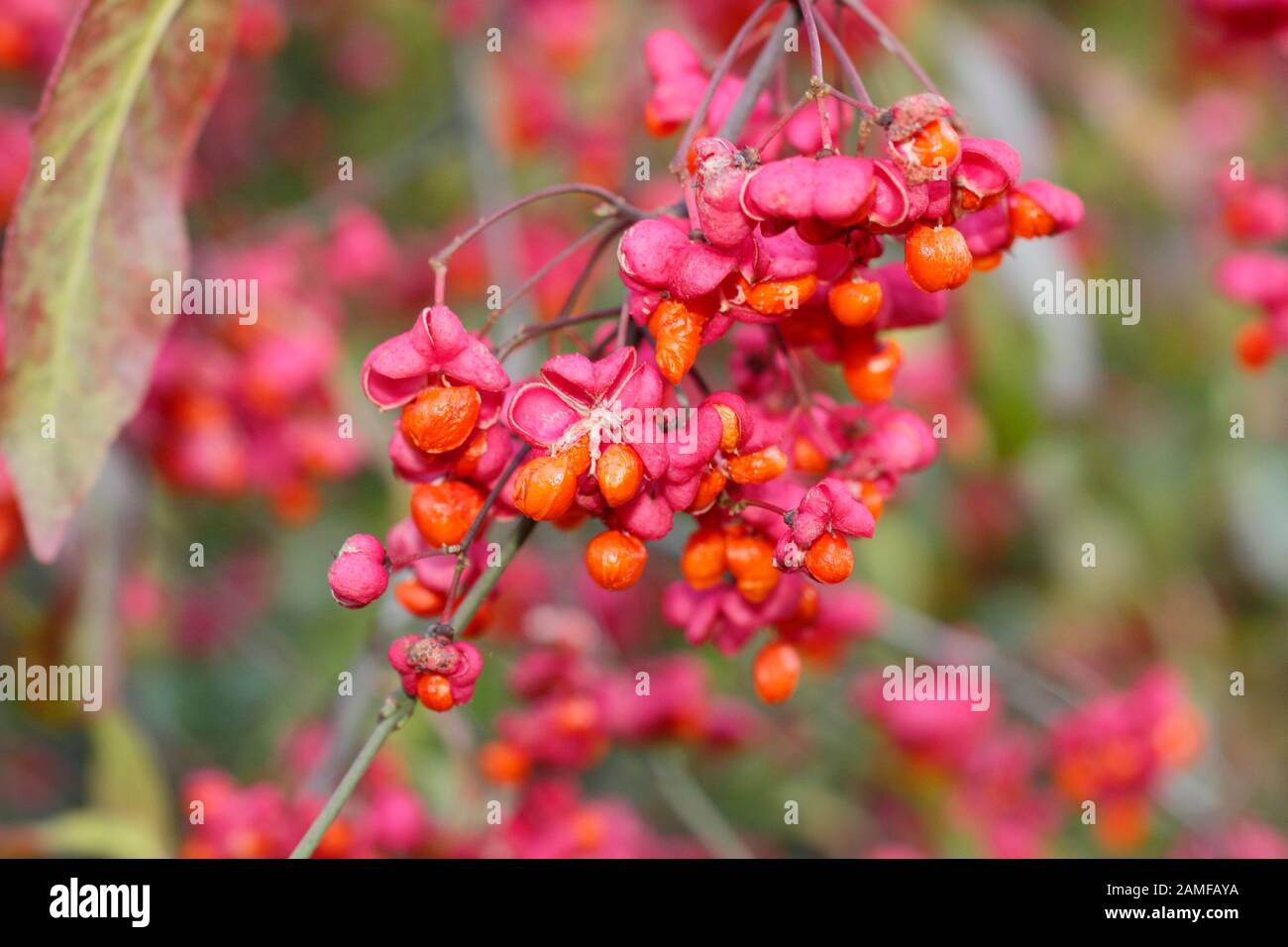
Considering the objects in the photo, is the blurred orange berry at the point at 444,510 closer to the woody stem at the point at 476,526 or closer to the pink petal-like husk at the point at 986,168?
the woody stem at the point at 476,526

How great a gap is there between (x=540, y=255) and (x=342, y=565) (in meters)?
2.36

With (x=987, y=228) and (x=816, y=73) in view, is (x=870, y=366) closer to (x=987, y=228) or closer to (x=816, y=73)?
(x=987, y=228)

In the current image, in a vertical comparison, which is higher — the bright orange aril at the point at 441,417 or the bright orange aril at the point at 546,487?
the bright orange aril at the point at 441,417

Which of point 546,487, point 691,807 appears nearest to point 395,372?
point 546,487

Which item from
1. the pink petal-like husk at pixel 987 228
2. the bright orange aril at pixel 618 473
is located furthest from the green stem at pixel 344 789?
the pink petal-like husk at pixel 987 228

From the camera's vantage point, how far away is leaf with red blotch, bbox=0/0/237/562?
1.16 m

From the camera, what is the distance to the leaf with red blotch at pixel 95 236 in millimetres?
1164

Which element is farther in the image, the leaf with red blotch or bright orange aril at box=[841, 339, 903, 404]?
the leaf with red blotch

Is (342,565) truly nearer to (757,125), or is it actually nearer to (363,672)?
(757,125)

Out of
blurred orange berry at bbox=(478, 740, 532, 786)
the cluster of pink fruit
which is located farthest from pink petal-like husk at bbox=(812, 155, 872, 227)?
blurred orange berry at bbox=(478, 740, 532, 786)

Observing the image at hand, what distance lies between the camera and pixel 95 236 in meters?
1.22

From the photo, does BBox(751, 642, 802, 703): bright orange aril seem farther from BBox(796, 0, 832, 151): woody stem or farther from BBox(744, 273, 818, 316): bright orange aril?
BBox(796, 0, 832, 151): woody stem

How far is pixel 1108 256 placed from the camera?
3203 mm
